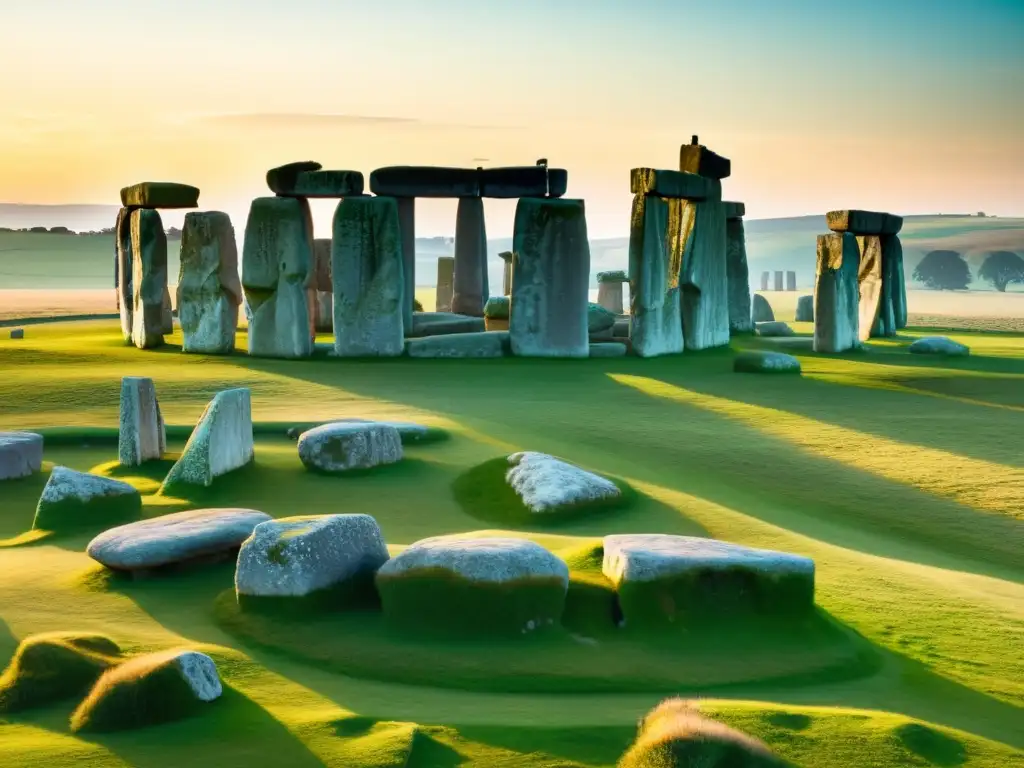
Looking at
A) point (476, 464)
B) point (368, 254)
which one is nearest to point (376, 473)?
point (476, 464)

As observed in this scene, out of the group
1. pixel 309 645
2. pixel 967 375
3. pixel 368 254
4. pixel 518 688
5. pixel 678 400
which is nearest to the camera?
pixel 518 688

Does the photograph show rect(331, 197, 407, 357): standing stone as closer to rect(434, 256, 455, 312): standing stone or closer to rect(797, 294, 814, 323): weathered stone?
rect(434, 256, 455, 312): standing stone

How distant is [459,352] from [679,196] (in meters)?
4.63

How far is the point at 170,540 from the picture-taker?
793 cm

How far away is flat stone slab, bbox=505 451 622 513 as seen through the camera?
10.1 metres

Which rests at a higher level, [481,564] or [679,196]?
[679,196]

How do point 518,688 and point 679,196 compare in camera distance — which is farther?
point 679,196

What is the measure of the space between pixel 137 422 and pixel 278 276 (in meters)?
8.83

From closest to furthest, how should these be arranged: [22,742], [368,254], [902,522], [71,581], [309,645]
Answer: [22,742]
[309,645]
[71,581]
[902,522]
[368,254]

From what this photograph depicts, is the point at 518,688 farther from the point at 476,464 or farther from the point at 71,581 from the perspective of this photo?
the point at 476,464

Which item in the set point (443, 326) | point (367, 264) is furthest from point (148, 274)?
point (443, 326)

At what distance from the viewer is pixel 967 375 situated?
1845 cm

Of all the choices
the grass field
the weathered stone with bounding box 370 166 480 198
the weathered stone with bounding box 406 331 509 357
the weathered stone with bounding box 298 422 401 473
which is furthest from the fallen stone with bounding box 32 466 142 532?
the weathered stone with bounding box 370 166 480 198

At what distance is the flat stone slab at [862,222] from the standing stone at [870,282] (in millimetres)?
479
